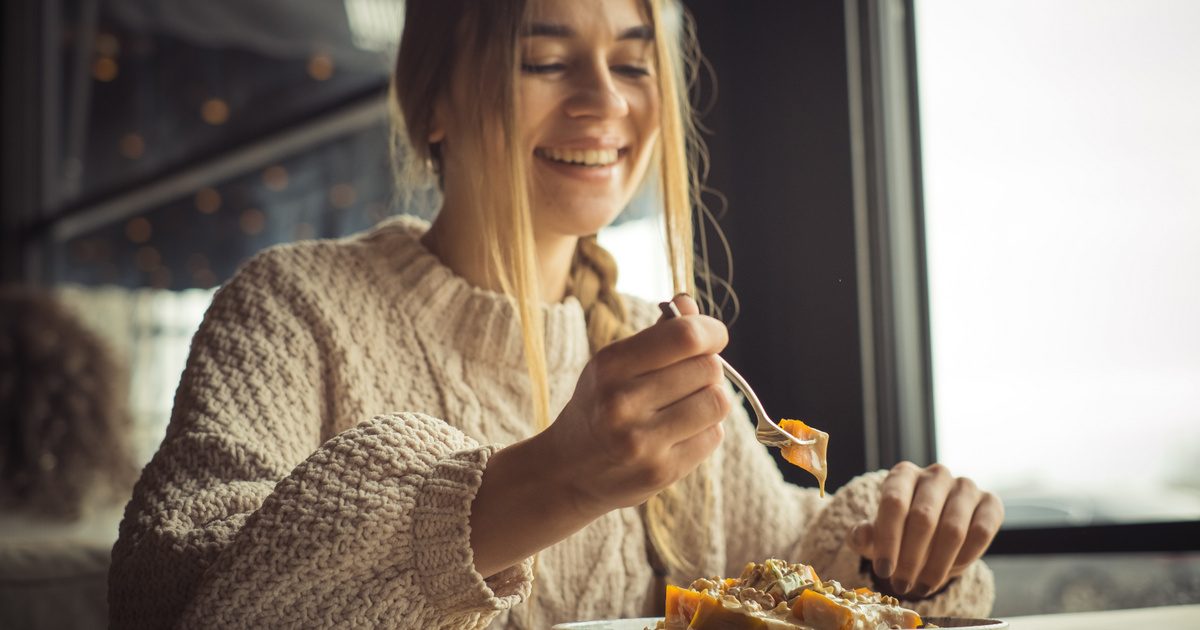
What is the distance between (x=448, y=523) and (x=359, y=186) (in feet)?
8.40

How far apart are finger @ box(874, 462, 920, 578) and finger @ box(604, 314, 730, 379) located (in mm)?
305

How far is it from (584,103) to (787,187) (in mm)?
181

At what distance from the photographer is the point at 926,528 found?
2.57 ft

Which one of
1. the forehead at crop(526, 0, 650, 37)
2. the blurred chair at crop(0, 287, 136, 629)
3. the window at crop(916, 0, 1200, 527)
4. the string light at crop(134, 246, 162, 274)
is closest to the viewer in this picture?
the forehead at crop(526, 0, 650, 37)

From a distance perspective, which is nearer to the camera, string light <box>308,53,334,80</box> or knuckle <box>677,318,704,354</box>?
knuckle <box>677,318,704,354</box>

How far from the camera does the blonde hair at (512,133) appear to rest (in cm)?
78

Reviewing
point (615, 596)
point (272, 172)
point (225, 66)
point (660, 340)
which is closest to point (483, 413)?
point (615, 596)

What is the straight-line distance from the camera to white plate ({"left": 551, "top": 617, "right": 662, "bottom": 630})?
627 mm

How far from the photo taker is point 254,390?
0.80m

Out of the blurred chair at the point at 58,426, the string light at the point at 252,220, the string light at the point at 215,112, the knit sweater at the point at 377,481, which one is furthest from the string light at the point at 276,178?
the knit sweater at the point at 377,481

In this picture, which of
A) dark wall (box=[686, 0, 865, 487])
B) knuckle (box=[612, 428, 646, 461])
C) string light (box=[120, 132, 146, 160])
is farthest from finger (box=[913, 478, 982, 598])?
string light (box=[120, 132, 146, 160])

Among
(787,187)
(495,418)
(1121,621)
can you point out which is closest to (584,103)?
(787,187)

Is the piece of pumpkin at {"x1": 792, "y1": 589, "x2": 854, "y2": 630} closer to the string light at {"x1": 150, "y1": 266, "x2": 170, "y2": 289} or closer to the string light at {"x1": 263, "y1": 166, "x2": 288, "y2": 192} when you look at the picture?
the string light at {"x1": 263, "y1": 166, "x2": 288, "y2": 192}

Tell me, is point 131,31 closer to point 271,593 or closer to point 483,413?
point 483,413
